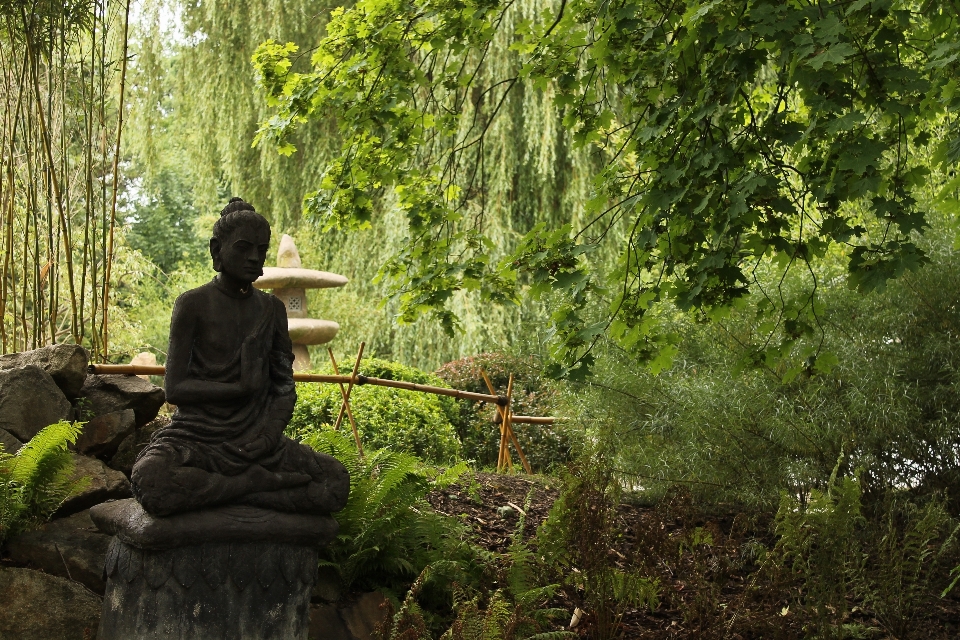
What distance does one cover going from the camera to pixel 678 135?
A: 191 inches

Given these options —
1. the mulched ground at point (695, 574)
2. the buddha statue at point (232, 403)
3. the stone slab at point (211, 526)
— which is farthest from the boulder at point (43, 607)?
the mulched ground at point (695, 574)

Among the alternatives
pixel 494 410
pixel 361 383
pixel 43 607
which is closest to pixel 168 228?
pixel 494 410

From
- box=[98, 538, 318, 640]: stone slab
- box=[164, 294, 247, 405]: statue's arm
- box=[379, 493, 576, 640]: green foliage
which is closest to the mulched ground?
box=[379, 493, 576, 640]: green foliage

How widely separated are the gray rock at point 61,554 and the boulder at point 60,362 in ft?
3.46

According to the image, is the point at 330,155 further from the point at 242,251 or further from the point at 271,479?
the point at 271,479

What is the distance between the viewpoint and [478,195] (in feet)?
43.1

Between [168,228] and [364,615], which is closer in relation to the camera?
[364,615]

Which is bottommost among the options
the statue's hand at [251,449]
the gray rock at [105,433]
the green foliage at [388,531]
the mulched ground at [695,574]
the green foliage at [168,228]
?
the mulched ground at [695,574]

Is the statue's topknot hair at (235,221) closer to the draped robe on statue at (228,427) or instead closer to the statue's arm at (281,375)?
the draped robe on statue at (228,427)

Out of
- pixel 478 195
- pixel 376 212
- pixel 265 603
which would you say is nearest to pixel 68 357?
pixel 265 603

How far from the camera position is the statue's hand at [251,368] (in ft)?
13.3

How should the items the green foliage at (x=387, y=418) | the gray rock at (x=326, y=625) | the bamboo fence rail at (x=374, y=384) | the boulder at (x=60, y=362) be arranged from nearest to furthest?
the gray rock at (x=326, y=625) < the boulder at (x=60, y=362) < the bamboo fence rail at (x=374, y=384) < the green foliage at (x=387, y=418)

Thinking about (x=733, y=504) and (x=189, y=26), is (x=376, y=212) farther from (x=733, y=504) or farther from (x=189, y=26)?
(x=733, y=504)

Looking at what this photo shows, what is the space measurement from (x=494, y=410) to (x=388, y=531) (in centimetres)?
638
